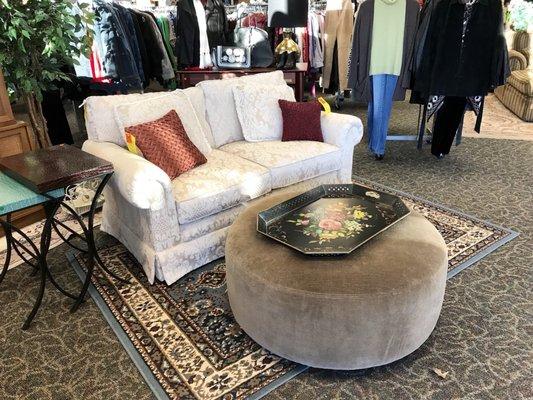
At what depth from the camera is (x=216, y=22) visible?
14.8 ft

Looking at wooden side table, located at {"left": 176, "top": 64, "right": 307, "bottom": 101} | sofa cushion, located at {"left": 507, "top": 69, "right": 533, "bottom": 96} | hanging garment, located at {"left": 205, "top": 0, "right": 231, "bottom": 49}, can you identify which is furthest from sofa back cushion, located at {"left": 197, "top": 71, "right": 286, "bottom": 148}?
sofa cushion, located at {"left": 507, "top": 69, "right": 533, "bottom": 96}

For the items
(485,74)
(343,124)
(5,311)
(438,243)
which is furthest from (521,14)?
(5,311)

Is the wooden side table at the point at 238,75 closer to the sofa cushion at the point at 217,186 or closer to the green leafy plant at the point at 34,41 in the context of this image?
the green leafy plant at the point at 34,41

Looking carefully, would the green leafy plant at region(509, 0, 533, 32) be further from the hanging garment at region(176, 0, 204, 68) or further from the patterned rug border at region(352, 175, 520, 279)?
the hanging garment at region(176, 0, 204, 68)

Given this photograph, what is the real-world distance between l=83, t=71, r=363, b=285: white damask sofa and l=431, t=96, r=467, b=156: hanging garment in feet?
4.33

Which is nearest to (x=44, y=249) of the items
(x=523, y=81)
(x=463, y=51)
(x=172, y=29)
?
(x=463, y=51)

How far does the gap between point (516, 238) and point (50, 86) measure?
11.1 ft

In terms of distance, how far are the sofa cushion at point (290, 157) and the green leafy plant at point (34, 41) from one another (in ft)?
4.39

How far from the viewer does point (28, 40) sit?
9.60ft

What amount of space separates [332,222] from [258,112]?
1.33m

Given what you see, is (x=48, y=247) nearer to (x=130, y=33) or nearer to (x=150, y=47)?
(x=130, y=33)

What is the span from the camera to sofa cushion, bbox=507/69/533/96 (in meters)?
5.05

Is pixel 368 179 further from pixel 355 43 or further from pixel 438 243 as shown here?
pixel 438 243

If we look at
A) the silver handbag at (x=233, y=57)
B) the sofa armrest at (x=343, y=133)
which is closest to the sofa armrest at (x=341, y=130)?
the sofa armrest at (x=343, y=133)
